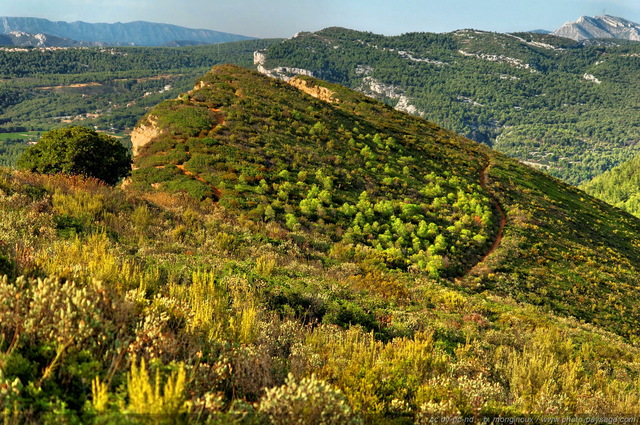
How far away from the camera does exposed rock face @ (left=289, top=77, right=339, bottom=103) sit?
225ft

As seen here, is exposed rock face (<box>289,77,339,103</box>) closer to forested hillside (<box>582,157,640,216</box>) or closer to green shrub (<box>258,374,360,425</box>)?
green shrub (<box>258,374,360,425</box>)

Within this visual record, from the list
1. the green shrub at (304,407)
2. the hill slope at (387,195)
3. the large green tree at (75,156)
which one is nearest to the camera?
the green shrub at (304,407)

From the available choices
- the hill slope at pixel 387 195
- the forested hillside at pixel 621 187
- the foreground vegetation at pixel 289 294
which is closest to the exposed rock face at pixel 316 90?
the hill slope at pixel 387 195

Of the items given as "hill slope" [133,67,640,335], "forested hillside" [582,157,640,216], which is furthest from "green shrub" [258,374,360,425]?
"forested hillside" [582,157,640,216]

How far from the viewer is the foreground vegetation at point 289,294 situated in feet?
12.1

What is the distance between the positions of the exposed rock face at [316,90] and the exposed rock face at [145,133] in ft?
129

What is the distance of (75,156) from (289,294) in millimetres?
21420

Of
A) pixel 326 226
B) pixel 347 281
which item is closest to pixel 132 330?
pixel 347 281

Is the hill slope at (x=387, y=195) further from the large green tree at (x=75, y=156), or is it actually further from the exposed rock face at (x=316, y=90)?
the exposed rock face at (x=316, y=90)

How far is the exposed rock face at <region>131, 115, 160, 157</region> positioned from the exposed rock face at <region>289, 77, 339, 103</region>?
39.2 meters

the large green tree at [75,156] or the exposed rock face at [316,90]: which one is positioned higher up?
the exposed rock face at [316,90]

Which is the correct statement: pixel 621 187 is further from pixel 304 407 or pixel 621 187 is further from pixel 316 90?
pixel 304 407

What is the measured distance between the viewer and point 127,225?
11.7 meters

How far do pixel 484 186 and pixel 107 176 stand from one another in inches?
1566
